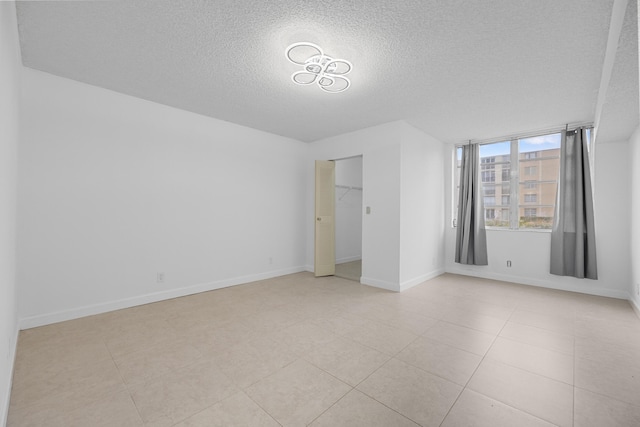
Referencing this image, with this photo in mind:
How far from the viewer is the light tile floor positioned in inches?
62.6

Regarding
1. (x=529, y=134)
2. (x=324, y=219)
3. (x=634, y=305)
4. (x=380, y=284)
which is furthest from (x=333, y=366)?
(x=529, y=134)

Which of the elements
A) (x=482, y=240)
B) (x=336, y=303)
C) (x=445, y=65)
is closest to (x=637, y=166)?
(x=482, y=240)

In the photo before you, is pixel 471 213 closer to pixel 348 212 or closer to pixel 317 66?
pixel 348 212

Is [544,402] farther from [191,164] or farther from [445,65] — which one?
[191,164]

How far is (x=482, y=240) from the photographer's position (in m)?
4.95

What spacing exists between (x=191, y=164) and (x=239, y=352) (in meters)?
2.71

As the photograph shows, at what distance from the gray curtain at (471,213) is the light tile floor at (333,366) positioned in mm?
1547

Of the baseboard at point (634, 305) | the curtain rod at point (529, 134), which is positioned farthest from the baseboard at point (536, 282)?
the curtain rod at point (529, 134)

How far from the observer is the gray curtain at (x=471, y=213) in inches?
195

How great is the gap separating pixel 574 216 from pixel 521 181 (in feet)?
3.18

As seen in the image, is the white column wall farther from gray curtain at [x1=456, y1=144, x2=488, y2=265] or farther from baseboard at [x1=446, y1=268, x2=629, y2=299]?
baseboard at [x1=446, y1=268, x2=629, y2=299]

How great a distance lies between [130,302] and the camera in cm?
328

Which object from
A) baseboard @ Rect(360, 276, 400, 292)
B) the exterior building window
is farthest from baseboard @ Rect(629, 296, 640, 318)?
baseboard @ Rect(360, 276, 400, 292)

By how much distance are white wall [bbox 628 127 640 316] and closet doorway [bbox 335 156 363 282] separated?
13.5 ft
